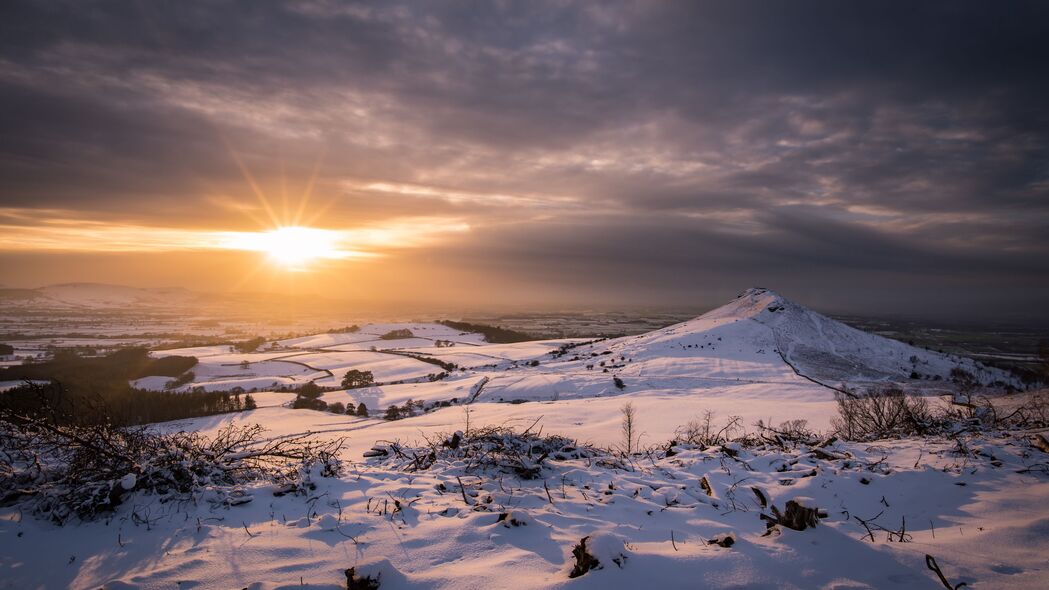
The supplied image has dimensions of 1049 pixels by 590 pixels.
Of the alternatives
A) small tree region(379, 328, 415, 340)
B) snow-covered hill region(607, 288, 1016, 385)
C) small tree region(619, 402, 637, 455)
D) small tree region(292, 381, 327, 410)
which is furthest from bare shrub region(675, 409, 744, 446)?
small tree region(379, 328, 415, 340)

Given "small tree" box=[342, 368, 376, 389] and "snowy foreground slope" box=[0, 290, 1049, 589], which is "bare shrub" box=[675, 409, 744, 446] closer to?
"snowy foreground slope" box=[0, 290, 1049, 589]

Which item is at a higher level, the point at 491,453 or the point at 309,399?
the point at 491,453

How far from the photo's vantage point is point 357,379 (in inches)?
2707

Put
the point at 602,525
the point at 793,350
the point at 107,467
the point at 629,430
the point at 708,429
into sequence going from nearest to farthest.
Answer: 1. the point at 602,525
2. the point at 107,467
3. the point at 708,429
4. the point at 629,430
5. the point at 793,350

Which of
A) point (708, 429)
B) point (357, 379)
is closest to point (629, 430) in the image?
point (708, 429)

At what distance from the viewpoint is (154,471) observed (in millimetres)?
5551

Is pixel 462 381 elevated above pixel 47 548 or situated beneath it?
situated beneath

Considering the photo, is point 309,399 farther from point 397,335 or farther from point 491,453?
point 397,335

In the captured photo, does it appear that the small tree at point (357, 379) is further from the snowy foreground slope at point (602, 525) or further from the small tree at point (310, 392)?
the snowy foreground slope at point (602, 525)

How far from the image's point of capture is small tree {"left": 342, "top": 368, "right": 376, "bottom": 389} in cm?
6556

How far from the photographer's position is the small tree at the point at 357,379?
65.6 meters

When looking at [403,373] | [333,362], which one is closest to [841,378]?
[403,373]

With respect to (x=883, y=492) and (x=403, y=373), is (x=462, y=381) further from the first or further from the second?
(x=883, y=492)

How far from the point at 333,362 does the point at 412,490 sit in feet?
292
